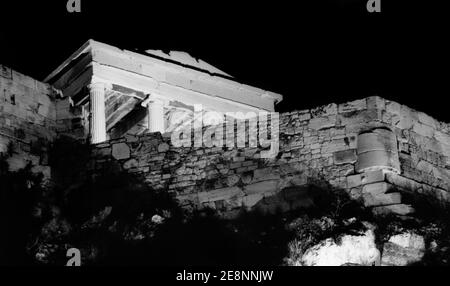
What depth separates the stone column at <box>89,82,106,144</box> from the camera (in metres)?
24.3

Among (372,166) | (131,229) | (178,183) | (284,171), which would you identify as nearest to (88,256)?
(131,229)

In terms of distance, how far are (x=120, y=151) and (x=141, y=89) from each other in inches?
179

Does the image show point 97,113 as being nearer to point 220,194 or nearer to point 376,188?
point 220,194

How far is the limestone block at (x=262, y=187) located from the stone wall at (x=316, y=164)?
18 millimetres

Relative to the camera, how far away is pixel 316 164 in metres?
20.9

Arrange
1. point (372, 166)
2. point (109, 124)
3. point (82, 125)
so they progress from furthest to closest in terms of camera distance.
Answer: point (109, 124), point (82, 125), point (372, 166)

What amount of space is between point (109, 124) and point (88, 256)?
8.89 meters

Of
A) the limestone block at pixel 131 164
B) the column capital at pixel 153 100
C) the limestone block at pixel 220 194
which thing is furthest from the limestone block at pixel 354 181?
the column capital at pixel 153 100

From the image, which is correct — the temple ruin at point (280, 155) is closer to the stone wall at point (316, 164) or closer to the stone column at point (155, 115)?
the stone wall at point (316, 164)

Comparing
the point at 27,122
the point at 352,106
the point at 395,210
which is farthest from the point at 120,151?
the point at 395,210

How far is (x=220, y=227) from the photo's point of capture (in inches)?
824

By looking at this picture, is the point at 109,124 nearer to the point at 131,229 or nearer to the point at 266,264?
the point at 131,229

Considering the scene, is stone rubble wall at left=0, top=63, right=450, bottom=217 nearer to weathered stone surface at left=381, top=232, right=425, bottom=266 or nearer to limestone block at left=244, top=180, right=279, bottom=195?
limestone block at left=244, top=180, right=279, bottom=195

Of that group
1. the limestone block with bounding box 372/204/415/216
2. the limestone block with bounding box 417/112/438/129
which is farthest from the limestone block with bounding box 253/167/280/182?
the limestone block with bounding box 417/112/438/129
